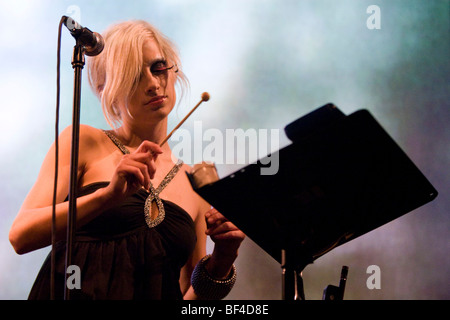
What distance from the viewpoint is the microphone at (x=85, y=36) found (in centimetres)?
92

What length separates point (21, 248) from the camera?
39.8 inches

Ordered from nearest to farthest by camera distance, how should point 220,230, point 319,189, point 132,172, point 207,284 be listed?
point 319,189 < point 132,172 < point 220,230 < point 207,284

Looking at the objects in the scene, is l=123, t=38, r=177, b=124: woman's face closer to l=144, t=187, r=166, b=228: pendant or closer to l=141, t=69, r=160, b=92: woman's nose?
l=141, t=69, r=160, b=92: woman's nose

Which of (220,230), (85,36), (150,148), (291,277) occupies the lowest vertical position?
(291,277)

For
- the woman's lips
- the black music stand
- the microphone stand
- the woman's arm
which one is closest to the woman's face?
the woman's lips

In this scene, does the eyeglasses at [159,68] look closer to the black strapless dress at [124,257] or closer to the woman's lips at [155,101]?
the woman's lips at [155,101]

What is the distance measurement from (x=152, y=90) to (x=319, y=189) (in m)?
0.62

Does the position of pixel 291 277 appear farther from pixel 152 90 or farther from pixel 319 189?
pixel 152 90

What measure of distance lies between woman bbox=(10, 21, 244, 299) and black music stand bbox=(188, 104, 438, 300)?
236 millimetres

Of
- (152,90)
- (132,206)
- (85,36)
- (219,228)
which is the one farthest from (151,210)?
(85,36)

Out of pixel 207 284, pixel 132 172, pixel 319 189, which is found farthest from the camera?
pixel 207 284

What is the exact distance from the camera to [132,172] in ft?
2.91

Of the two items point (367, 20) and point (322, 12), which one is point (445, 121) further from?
point (322, 12)

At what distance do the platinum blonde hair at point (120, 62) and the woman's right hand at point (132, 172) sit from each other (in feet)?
1.09
